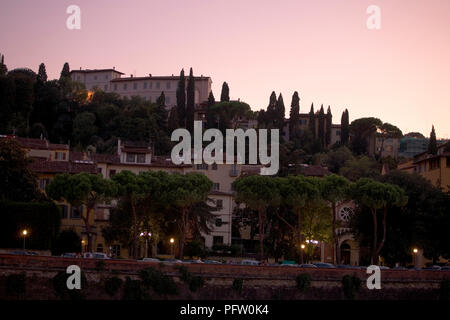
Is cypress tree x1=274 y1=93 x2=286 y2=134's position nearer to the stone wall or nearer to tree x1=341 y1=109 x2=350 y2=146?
tree x1=341 y1=109 x2=350 y2=146

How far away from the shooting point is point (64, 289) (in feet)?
122

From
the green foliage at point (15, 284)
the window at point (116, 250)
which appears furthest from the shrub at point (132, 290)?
the window at point (116, 250)

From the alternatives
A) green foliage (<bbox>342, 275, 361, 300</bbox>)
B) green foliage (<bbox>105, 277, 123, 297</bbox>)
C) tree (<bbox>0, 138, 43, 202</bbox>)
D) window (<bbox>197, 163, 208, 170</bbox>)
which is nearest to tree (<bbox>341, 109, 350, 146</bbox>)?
window (<bbox>197, 163, 208, 170</bbox>)

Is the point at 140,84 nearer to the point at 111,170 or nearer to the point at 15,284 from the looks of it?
the point at 111,170

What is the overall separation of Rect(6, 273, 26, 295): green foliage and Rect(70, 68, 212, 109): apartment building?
78.6m

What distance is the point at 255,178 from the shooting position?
48.6m

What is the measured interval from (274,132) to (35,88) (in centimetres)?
3366

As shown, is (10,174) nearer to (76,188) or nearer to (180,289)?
(76,188)

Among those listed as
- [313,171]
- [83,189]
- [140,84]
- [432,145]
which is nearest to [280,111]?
[432,145]

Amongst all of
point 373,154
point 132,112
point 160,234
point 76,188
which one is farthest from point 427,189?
point 373,154

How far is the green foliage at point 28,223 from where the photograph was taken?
47.2 meters

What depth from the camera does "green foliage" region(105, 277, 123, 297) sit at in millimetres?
38344
